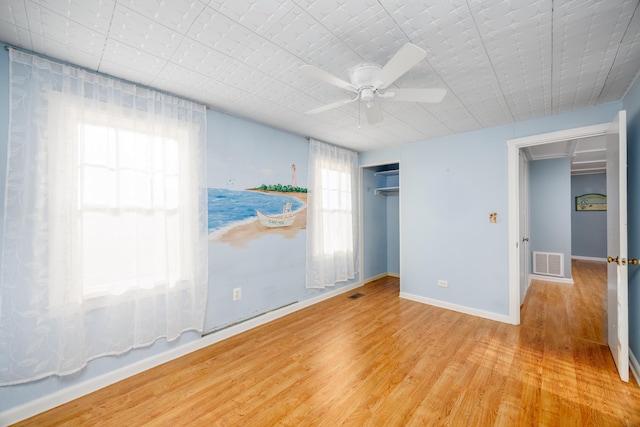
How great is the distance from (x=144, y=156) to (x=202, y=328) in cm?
169

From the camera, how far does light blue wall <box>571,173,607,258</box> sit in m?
6.77

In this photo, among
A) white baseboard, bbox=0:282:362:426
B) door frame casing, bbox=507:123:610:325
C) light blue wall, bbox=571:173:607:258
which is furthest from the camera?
light blue wall, bbox=571:173:607:258

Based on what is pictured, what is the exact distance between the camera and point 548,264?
497cm

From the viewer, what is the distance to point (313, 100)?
2.42 meters

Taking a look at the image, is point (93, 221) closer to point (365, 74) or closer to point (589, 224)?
point (365, 74)

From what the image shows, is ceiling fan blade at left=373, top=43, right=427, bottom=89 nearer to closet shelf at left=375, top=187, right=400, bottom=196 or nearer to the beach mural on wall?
the beach mural on wall

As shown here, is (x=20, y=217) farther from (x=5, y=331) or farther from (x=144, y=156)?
(x=144, y=156)

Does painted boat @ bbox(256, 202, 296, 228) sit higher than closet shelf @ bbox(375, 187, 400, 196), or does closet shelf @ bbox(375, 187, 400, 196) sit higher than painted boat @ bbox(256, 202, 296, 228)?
closet shelf @ bbox(375, 187, 400, 196)

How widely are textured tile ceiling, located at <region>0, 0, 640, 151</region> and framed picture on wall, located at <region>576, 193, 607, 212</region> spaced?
6.45 meters

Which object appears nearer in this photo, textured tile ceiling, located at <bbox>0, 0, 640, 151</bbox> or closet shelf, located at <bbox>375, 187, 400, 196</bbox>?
textured tile ceiling, located at <bbox>0, 0, 640, 151</bbox>

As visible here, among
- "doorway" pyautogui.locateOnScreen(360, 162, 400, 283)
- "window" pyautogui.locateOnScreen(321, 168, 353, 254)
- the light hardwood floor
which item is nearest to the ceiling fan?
"window" pyautogui.locateOnScreen(321, 168, 353, 254)

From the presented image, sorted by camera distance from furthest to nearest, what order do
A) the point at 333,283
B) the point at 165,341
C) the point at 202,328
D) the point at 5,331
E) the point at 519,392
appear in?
the point at 333,283 → the point at 202,328 → the point at 165,341 → the point at 519,392 → the point at 5,331

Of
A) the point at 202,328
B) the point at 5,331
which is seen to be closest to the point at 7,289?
the point at 5,331

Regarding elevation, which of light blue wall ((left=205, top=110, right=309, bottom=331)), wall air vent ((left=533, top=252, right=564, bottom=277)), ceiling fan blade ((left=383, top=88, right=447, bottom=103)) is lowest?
wall air vent ((left=533, top=252, right=564, bottom=277))
